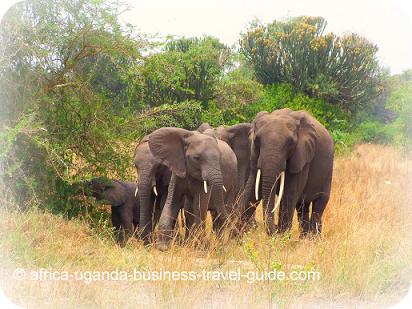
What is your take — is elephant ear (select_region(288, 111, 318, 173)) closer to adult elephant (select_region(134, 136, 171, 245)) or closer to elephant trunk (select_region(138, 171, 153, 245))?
adult elephant (select_region(134, 136, 171, 245))

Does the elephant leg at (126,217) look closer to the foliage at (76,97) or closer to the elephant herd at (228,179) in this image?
the elephant herd at (228,179)

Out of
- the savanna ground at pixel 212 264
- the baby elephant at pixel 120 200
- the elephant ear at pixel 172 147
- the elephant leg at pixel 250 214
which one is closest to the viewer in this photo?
the savanna ground at pixel 212 264

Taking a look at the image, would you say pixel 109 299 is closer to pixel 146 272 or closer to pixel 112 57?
pixel 146 272

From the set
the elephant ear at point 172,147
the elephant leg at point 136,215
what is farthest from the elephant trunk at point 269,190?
the elephant leg at point 136,215

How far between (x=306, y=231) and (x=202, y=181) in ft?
6.28

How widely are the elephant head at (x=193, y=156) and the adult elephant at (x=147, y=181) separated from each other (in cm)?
67

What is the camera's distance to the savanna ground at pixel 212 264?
5.56 m

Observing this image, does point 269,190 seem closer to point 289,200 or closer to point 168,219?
point 289,200

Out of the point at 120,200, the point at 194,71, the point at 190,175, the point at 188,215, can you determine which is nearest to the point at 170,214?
the point at 188,215

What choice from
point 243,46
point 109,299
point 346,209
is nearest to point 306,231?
point 346,209

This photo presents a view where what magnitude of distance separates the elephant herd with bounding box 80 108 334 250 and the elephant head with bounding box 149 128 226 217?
11 millimetres

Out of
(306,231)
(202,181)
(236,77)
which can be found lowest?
(306,231)

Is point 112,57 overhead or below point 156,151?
overhead

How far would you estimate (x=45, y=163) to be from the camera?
7926mm
